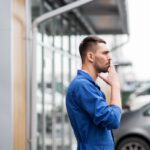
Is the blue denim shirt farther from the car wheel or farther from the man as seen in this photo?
the car wheel

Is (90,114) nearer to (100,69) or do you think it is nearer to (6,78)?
(100,69)

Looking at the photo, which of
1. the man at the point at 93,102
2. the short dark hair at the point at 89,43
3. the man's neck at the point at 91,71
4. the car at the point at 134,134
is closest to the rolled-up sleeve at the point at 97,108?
the man at the point at 93,102

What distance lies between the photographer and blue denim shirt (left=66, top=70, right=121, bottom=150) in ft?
14.0

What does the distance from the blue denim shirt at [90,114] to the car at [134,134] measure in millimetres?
7710

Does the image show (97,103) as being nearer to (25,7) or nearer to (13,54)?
(13,54)

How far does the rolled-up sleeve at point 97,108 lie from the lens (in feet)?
13.9

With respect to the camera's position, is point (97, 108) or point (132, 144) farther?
point (132, 144)

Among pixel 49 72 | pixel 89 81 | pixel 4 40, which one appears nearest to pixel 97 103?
pixel 89 81

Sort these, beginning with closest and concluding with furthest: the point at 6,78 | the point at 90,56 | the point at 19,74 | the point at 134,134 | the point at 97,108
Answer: the point at 97,108 < the point at 90,56 < the point at 6,78 < the point at 19,74 < the point at 134,134

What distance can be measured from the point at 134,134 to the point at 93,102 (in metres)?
7.96

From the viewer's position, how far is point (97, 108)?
4254mm

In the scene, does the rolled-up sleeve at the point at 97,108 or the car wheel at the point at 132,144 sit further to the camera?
the car wheel at the point at 132,144

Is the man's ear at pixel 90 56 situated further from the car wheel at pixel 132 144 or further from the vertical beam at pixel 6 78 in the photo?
the car wheel at pixel 132 144

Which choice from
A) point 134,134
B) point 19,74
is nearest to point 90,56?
point 19,74
